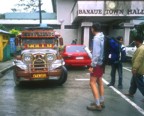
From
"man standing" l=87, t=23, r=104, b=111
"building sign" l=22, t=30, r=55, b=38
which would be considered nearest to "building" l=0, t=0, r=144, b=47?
"building sign" l=22, t=30, r=55, b=38

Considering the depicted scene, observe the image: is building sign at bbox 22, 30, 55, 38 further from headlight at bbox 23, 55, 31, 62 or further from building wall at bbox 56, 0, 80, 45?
→ building wall at bbox 56, 0, 80, 45

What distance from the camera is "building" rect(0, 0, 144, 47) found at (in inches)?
985

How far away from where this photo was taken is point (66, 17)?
35312mm

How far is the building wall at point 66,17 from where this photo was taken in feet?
115

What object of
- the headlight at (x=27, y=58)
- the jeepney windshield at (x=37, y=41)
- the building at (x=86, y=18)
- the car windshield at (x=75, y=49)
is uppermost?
the building at (x=86, y=18)

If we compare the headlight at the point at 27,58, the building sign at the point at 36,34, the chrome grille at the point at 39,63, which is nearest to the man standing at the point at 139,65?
the chrome grille at the point at 39,63

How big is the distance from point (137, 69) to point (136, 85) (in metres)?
1.01

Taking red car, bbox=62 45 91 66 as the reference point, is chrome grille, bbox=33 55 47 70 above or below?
above

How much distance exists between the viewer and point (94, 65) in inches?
295

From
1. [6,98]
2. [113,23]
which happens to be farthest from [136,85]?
[113,23]

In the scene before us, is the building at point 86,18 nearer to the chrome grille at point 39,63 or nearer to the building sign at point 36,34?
the building sign at point 36,34

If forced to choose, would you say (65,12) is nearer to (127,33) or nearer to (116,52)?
(127,33)

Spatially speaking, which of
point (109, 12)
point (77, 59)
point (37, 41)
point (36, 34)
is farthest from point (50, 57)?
point (109, 12)

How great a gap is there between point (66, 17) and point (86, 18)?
8.87 metres
